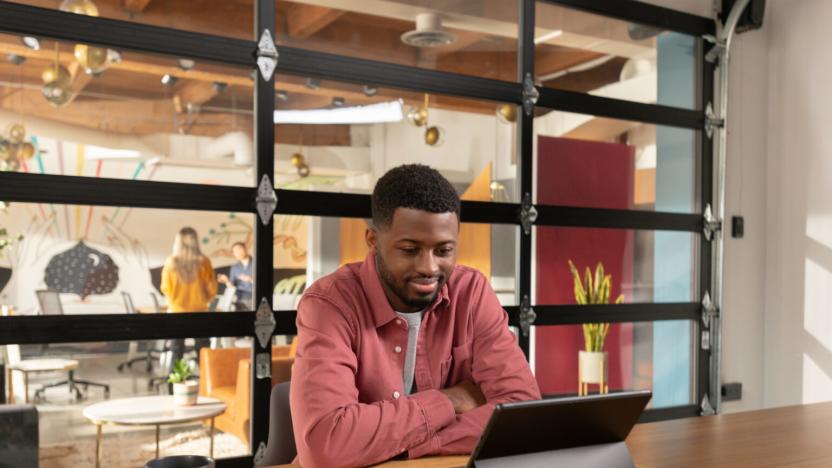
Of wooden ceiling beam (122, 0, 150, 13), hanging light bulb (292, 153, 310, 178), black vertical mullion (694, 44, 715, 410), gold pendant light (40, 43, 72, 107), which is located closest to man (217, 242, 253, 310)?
hanging light bulb (292, 153, 310, 178)

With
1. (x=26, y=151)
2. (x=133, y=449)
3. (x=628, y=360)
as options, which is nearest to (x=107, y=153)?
(x=26, y=151)

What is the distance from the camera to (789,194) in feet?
15.0

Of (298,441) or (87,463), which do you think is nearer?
(298,441)

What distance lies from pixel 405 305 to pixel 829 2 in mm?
3530

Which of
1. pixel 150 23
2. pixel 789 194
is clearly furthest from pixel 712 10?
pixel 150 23

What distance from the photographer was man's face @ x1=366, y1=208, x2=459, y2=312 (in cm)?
194

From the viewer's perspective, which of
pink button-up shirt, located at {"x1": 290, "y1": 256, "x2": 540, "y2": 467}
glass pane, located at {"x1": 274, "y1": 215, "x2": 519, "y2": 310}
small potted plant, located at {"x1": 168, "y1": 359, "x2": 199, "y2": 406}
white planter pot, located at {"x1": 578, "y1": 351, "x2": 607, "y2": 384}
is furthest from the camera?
white planter pot, located at {"x1": 578, "y1": 351, "x2": 607, "y2": 384}

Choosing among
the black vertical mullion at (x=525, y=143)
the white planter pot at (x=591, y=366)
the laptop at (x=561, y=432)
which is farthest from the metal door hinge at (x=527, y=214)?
the laptop at (x=561, y=432)

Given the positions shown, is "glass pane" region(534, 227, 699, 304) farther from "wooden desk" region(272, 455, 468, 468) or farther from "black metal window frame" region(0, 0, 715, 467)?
"wooden desk" region(272, 455, 468, 468)

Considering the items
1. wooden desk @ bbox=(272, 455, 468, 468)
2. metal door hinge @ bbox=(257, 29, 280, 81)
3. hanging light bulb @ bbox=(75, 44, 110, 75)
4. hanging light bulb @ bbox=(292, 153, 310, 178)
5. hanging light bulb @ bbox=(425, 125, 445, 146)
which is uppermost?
metal door hinge @ bbox=(257, 29, 280, 81)

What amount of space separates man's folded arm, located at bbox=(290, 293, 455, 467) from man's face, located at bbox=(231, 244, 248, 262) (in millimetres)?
1240

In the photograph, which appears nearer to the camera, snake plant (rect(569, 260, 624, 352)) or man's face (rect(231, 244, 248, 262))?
man's face (rect(231, 244, 248, 262))

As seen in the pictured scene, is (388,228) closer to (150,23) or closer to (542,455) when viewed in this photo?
(542,455)

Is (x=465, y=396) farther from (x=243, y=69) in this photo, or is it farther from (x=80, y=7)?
(x=80, y=7)
